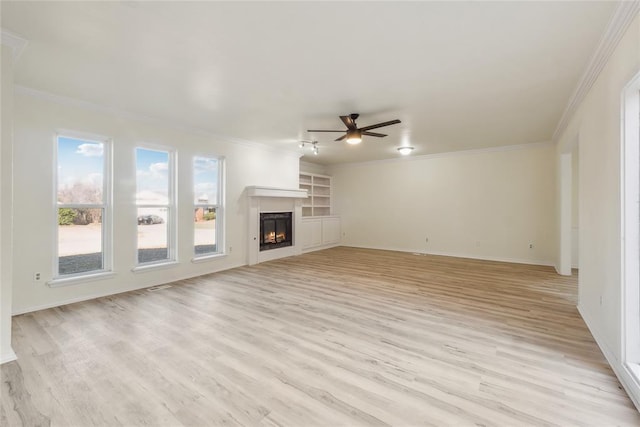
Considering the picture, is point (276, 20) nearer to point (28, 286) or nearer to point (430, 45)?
point (430, 45)

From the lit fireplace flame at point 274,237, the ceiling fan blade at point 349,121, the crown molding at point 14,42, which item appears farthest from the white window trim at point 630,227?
the lit fireplace flame at point 274,237

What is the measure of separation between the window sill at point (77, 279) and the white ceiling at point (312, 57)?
2355mm

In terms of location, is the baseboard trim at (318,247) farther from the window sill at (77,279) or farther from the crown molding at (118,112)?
the window sill at (77,279)

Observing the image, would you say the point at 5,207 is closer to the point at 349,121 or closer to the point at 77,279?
the point at 77,279

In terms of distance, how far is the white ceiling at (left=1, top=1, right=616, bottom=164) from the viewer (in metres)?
2.01

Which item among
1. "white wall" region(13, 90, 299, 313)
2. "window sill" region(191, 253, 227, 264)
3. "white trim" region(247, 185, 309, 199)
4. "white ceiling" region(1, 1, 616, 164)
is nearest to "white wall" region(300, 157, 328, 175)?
"white trim" region(247, 185, 309, 199)

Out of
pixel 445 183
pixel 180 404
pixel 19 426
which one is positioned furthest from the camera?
pixel 445 183

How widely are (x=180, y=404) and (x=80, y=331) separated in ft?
6.08

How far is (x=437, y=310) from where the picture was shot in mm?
3441

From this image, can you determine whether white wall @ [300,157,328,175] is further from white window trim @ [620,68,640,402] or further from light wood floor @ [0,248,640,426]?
white window trim @ [620,68,640,402]

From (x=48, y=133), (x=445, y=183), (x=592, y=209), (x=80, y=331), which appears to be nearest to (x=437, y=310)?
(x=592, y=209)

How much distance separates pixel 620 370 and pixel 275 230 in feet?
19.5

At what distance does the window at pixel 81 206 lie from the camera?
146 inches

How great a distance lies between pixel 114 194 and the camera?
4078mm
